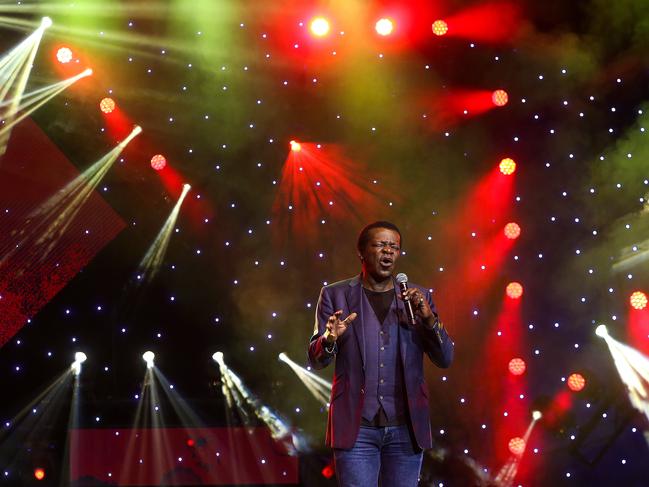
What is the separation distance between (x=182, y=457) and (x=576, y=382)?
3.11m

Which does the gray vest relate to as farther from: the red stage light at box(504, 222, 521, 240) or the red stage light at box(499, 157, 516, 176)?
the red stage light at box(499, 157, 516, 176)

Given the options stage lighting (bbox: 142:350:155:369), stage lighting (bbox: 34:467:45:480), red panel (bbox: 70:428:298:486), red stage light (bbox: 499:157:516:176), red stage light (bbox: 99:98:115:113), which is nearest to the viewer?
stage lighting (bbox: 34:467:45:480)

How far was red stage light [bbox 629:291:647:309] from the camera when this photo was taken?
6305 millimetres

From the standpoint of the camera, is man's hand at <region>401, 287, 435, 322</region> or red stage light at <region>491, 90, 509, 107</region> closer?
man's hand at <region>401, 287, 435, 322</region>

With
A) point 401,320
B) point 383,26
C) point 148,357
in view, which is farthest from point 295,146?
point 401,320

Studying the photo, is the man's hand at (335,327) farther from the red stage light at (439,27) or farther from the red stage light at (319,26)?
the red stage light at (439,27)

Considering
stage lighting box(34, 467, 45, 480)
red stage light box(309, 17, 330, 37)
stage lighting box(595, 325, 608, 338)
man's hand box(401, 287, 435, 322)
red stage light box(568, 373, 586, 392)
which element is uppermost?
red stage light box(309, 17, 330, 37)

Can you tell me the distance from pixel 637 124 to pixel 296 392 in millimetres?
3636

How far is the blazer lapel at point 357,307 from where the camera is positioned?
283 cm

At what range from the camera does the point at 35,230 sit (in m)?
5.54

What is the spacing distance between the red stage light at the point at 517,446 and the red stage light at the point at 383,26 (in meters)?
3.37

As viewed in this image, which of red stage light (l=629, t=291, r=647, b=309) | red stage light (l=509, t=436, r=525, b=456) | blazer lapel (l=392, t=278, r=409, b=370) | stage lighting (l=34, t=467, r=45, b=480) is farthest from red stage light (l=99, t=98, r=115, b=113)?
red stage light (l=629, t=291, r=647, b=309)

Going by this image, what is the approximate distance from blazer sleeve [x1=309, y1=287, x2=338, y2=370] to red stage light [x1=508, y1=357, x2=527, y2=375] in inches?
134

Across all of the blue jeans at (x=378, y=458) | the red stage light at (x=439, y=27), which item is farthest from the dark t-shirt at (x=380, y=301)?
the red stage light at (x=439, y=27)
